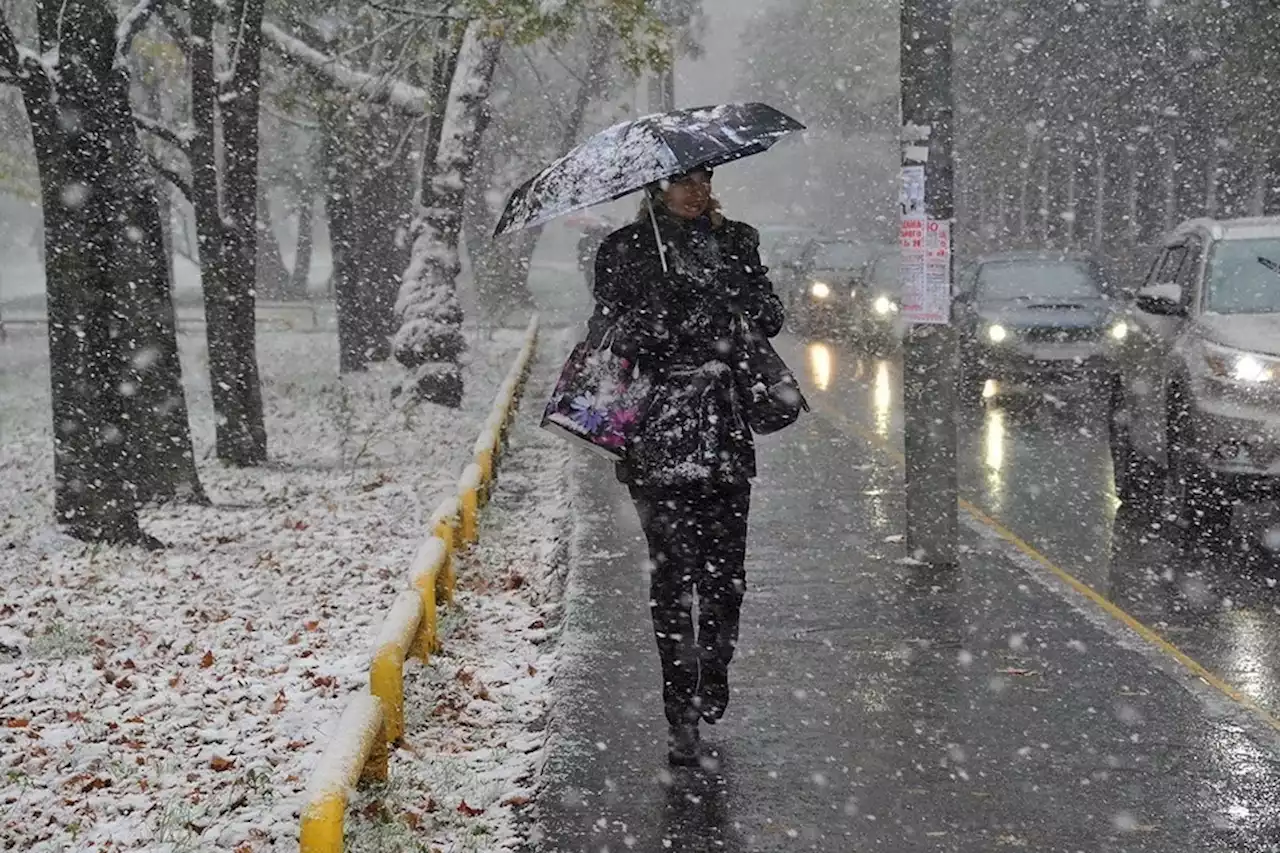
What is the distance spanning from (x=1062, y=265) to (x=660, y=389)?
546 inches

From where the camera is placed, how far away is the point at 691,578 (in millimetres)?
5676

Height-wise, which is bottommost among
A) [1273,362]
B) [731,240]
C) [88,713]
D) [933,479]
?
[88,713]

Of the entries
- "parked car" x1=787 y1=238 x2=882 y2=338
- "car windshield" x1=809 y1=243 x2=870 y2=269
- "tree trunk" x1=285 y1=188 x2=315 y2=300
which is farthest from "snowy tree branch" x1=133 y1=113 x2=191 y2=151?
"tree trunk" x1=285 y1=188 x2=315 y2=300

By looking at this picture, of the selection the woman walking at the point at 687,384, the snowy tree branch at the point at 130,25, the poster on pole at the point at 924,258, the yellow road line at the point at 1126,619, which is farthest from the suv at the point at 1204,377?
the snowy tree branch at the point at 130,25

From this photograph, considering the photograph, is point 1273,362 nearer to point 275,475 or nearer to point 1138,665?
point 1138,665

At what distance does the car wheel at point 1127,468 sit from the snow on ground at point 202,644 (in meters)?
4.61

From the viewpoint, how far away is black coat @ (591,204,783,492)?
18.0 feet

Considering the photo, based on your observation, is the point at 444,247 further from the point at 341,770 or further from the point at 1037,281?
the point at 341,770

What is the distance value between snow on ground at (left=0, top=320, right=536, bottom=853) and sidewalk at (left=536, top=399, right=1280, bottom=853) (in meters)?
0.96

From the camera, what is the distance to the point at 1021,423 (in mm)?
14859

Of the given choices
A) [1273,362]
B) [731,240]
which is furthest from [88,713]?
[1273,362]

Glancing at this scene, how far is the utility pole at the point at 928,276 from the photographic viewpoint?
8102 millimetres

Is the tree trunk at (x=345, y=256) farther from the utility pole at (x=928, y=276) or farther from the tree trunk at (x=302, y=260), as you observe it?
the tree trunk at (x=302, y=260)

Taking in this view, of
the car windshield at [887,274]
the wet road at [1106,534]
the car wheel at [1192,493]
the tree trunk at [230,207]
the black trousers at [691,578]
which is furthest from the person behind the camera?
the car windshield at [887,274]
